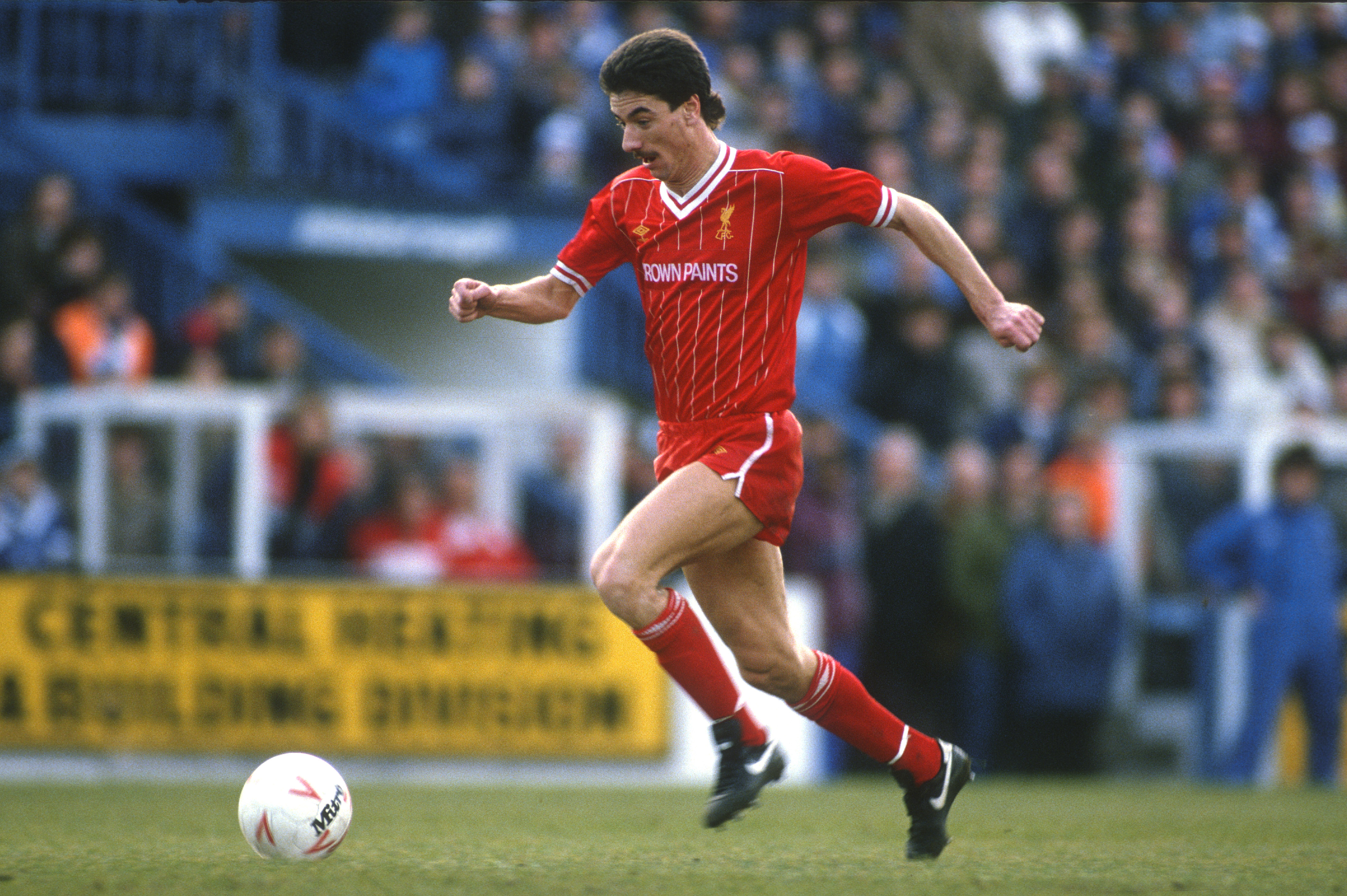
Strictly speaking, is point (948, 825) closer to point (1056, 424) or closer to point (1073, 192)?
point (1056, 424)

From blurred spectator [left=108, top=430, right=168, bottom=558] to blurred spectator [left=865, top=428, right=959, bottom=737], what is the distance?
13.6 ft

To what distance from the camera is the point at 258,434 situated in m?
10.6

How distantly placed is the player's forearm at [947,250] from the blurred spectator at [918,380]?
24.7 ft

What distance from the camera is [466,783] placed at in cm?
983

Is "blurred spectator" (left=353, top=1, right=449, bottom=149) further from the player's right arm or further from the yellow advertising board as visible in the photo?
the player's right arm

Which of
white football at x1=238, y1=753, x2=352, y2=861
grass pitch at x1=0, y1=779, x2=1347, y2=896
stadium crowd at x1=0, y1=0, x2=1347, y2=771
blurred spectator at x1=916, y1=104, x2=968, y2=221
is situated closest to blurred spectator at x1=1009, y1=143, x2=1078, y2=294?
stadium crowd at x1=0, y1=0, x2=1347, y2=771

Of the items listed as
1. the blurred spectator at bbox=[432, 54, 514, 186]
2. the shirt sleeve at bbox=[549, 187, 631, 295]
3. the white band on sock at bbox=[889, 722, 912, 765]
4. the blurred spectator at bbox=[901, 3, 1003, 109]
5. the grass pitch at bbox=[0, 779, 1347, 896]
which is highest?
the blurred spectator at bbox=[901, 3, 1003, 109]

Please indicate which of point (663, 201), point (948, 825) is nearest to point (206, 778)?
point (948, 825)

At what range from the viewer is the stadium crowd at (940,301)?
1078 centimetres

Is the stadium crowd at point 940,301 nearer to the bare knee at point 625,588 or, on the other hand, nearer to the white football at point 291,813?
the white football at point 291,813

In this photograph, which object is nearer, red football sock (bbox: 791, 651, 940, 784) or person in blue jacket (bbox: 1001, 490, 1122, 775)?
red football sock (bbox: 791, 651, 940, 784)

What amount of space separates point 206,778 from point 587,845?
4504 mm

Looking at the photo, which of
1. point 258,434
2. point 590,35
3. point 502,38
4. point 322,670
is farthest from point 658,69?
point 590,35

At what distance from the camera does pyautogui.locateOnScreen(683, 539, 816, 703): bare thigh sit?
5164mm
